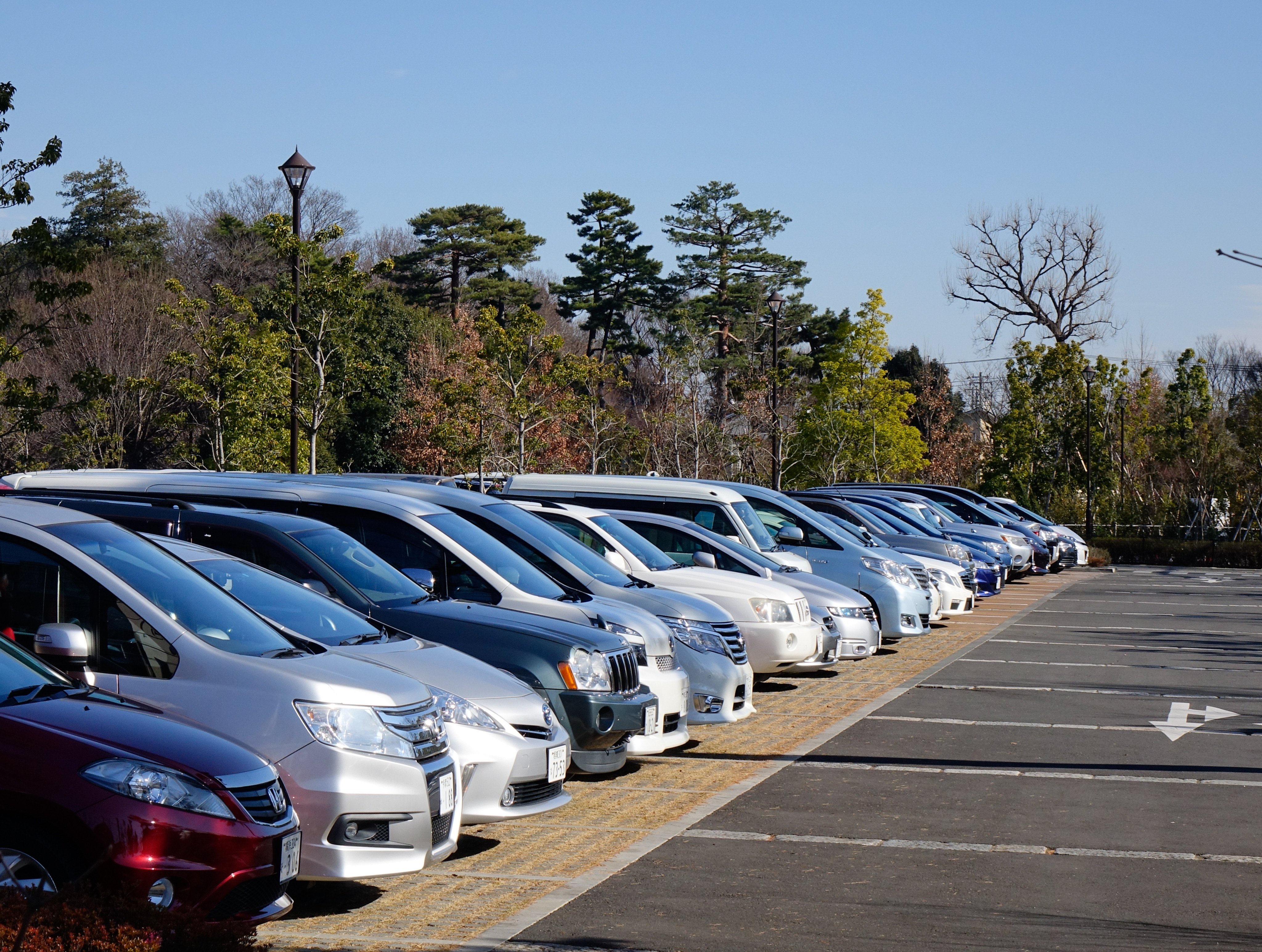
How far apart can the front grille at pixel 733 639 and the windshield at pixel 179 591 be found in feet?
17.8

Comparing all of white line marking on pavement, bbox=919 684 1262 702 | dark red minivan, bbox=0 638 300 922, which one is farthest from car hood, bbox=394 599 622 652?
white line marking on pavement, bbox=919 684 1262 702

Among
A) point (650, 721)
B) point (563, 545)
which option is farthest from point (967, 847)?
point (563, 545)

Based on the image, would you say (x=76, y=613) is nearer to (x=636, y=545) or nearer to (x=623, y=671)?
(x=623, y=671)

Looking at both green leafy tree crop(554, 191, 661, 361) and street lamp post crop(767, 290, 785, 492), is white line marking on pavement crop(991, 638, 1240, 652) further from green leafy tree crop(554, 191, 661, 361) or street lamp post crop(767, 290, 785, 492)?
green leafy tree crop(554, 191, 661, 361)

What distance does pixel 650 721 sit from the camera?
9.27 meters

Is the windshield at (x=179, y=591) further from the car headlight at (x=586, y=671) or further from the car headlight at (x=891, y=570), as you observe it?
the car headlight at (x=891, y=570)

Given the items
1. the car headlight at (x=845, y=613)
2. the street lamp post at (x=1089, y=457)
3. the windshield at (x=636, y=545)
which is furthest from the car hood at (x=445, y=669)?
the street lamp post at (x=1089, y=457)

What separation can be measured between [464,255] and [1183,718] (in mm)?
55980

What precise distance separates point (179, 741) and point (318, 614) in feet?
7.53

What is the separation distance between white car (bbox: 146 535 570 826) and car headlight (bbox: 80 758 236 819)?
1909mm

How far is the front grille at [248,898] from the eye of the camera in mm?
5078

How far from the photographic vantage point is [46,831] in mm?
4906

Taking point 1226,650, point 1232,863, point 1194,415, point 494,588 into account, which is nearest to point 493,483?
point 494,588

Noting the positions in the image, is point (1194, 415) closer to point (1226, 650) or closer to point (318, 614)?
point (1226, 650)
